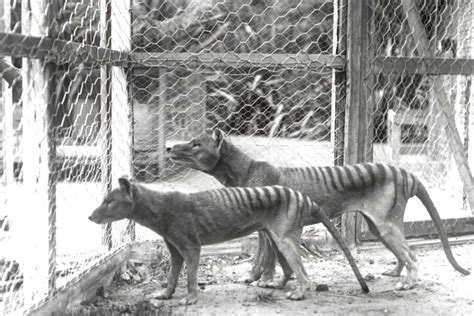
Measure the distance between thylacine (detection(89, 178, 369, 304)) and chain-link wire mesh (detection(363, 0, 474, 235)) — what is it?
1722 millimetres

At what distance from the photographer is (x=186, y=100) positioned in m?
7.55

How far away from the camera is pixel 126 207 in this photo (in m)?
4.55

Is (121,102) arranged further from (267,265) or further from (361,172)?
(361,172)

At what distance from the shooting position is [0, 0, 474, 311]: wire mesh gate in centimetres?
386

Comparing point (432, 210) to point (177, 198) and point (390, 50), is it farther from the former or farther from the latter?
point (390, 50)

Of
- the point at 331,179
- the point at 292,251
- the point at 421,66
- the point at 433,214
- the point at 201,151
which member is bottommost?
the point at 292,251

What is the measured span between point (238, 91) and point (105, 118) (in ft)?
8.14

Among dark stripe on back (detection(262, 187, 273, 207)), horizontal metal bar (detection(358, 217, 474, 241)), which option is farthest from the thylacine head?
horizontal metal bar (detection(358, 217, 474, 241))

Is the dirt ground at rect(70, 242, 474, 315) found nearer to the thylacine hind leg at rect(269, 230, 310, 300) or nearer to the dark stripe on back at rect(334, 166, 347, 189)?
the thylacine hind leg at rect(269, 230, 310, 300)

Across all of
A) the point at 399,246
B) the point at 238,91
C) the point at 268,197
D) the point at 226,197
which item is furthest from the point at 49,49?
the point at 238,91

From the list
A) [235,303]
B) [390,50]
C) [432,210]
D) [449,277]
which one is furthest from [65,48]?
[390,50]

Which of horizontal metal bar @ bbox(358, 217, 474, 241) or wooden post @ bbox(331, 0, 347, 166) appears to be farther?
horizontal metal bar @ bbox(358, 217, 474, 241)

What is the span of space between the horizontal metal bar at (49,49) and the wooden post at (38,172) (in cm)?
7

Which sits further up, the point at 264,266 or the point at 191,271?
the point at 191,271
